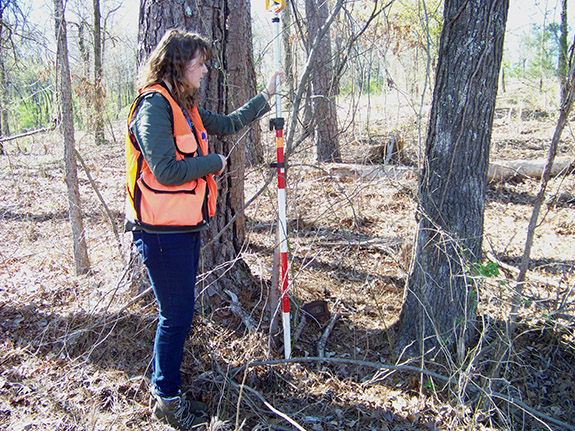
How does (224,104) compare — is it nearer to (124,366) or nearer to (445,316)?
(124,366)

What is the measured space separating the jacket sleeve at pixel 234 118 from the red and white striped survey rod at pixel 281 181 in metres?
0.14

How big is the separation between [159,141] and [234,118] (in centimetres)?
82

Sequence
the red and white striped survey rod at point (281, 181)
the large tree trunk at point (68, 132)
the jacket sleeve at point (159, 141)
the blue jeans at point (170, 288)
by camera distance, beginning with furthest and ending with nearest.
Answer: the large tree trunk at point (68, 132)
the red and white striped survey rod at point (281, 181)
the blue jeans at point (170, 288)
the jacket sleeve at point (159, 141)

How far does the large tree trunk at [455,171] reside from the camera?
2.60 metres

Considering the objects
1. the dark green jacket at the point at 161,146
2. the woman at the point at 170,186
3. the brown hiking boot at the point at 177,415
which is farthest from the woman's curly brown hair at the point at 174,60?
the brown hiking boot at the point at 177,415

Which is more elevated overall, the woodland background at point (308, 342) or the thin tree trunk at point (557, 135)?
the thin tree trunk at point (557, 135)

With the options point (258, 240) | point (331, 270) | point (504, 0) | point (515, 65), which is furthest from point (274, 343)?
point (515, 65)

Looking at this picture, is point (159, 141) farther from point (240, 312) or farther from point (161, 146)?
point (240, 312)

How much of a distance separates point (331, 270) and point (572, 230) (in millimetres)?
2976

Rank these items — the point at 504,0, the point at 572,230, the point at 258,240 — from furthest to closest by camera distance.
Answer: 1. the point at 572,230
2. the point at 258,240
3. the point at 504,0

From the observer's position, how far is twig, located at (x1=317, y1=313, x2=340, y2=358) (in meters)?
3.05

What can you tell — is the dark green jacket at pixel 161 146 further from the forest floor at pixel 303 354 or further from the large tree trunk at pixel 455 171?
the large tree trunk at pixel 455 171

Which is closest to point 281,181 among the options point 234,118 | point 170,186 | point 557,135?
point 234,118

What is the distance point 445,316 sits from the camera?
2969 mm
